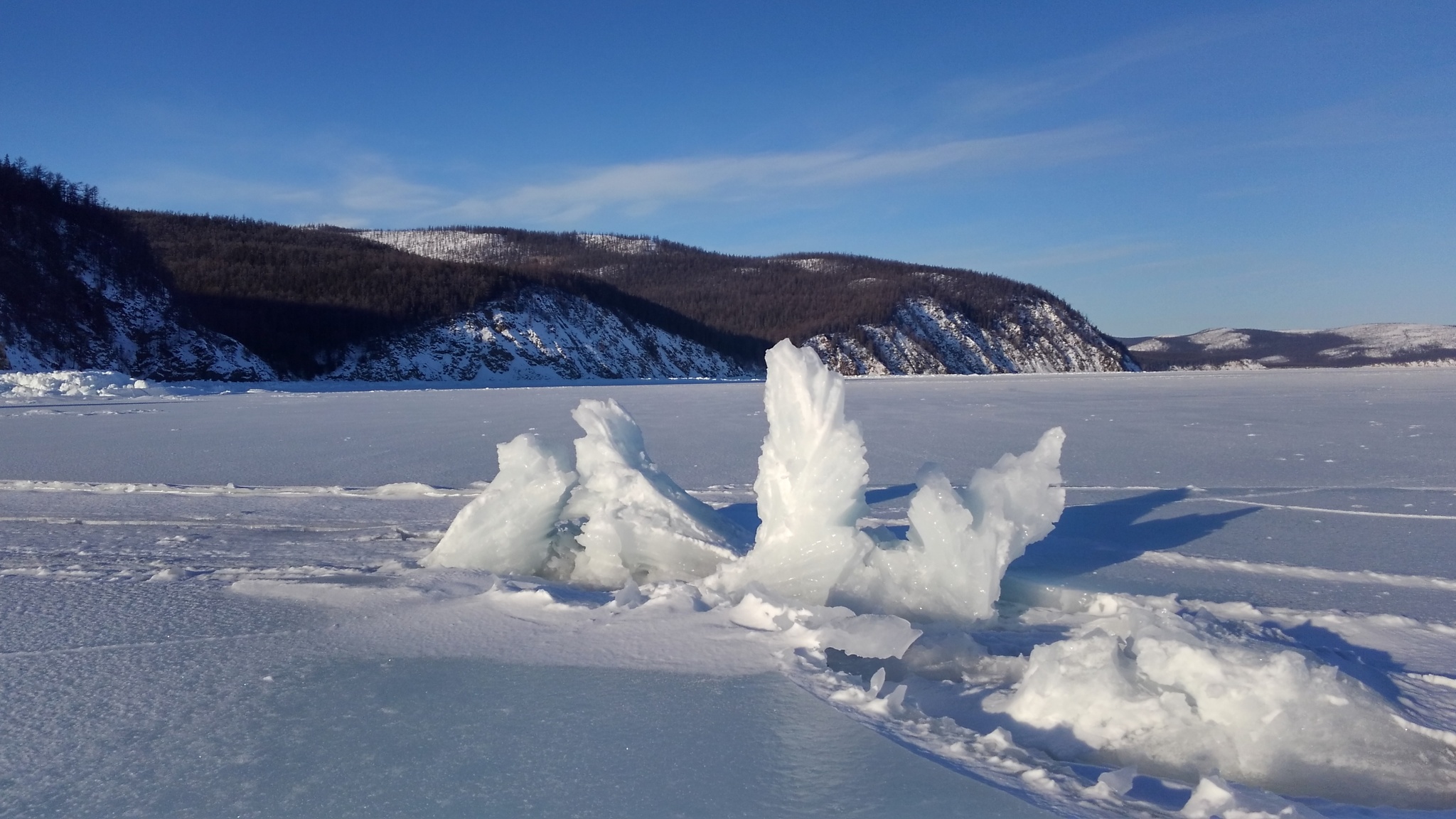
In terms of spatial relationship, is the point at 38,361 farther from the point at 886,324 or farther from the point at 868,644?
the point at 886,324

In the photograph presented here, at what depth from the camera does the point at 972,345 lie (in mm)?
97625

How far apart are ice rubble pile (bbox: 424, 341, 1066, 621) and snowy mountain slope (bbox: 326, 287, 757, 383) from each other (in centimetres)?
4830

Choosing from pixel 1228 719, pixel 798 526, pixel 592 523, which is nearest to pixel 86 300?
pixel 592 523

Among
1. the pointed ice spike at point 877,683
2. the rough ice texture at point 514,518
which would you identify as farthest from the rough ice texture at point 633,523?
the pointed ice spike at point 877,683

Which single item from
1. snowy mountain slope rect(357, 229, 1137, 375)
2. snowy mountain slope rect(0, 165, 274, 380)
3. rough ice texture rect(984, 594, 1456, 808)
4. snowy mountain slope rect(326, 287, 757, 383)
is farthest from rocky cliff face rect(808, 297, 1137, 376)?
rough ice texture rect(984, 594, 1456, 808)

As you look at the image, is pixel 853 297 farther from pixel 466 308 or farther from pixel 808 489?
pixel 808 489

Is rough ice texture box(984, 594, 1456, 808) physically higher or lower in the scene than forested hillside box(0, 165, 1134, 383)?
lower

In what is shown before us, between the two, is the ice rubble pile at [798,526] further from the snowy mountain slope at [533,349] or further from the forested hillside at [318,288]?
the snowy mountain slope at [533,349]

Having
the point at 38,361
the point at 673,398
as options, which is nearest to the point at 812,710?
the point at 673,398

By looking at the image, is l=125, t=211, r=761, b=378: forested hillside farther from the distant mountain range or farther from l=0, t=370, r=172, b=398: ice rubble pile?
l=0, t=370, r=172, b=398: ice rubble pile

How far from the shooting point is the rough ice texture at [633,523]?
16.0 feet

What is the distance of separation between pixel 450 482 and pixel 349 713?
5.06m

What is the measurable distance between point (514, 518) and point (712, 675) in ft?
6.75

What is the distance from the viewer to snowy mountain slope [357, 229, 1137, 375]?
91375mm
